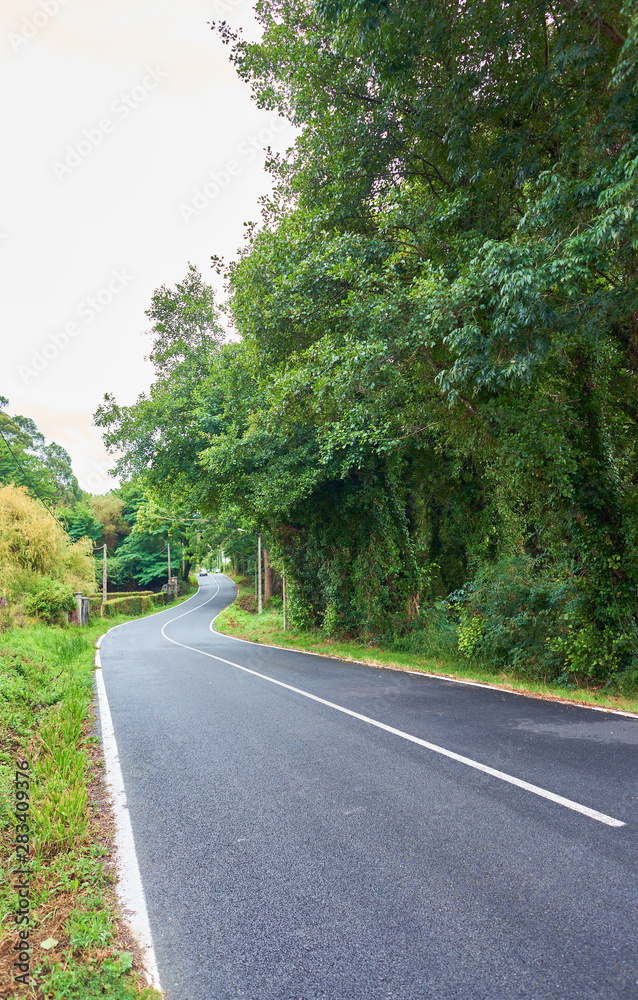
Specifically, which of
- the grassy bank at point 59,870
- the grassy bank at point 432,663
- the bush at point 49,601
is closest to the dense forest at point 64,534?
the bush at point 49,601

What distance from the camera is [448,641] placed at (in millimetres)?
11742

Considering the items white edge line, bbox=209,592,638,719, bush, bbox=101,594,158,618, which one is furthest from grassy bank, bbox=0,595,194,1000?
bush, bbox=101,594,158,618

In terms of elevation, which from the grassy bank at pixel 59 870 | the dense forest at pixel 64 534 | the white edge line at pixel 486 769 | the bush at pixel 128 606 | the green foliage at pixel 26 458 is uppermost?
the green foliage at pixel 26 458

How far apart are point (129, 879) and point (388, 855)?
160 cm

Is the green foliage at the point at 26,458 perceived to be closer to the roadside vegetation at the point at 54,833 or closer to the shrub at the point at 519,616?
the roadside vegetation at the point at 54,833

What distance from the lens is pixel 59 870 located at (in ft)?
10.6

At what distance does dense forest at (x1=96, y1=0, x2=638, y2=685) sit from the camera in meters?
6.14

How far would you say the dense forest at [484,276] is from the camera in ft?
20.1

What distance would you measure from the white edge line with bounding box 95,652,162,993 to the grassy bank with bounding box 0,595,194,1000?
54 mm

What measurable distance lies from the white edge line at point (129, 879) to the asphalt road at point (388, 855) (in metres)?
0.05

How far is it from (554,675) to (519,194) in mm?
7534

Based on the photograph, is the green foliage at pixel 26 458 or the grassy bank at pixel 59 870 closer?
the grassy bank at pixel 59 870

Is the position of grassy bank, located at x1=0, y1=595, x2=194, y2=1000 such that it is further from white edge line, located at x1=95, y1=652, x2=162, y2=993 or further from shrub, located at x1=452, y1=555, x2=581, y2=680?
shrub, located at x1=452, y1=555, x2=581, y2=680

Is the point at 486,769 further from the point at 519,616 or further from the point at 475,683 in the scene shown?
the point at 519,616
